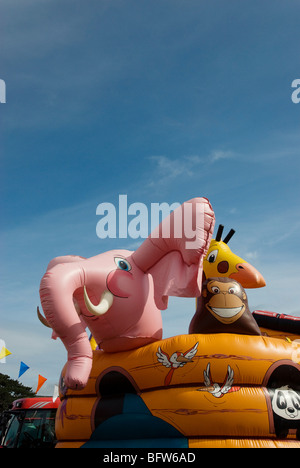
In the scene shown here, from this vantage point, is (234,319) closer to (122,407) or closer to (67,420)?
(122,407)

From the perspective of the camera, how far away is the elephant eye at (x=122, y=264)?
5.52 meters

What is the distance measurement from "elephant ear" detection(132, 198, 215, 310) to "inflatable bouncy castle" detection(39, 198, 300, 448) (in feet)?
0.04

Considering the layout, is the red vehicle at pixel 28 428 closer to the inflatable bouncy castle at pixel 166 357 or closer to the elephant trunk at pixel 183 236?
the inflatable bouncy castle at pixel 166 357

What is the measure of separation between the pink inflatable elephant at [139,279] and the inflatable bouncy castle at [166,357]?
0.01 metres

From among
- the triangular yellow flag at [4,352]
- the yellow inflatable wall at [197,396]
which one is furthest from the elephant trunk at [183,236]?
the triangular yellow flag at [4,352]

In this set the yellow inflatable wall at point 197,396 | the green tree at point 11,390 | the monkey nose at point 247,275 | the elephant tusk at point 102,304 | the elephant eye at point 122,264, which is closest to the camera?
the yellow inflatable wall at point 197,396

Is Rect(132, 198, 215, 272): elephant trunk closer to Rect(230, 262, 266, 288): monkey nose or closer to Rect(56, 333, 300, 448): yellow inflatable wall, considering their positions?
Rect(56, 333, 300, 448): yellow inflatable wall

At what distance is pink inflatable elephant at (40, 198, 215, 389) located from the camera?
5.21 metres

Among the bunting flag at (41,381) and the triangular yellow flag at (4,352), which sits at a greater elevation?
the triangular yellow flag at (4,352)

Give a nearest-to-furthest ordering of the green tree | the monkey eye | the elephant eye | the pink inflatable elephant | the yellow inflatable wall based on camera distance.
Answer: the yellow inflatable wall < the pink inflatable elephant < the elephant eye < the monkey eye < the green tree

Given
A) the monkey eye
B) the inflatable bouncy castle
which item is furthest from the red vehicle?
the monkey eye

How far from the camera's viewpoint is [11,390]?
23.0 metres

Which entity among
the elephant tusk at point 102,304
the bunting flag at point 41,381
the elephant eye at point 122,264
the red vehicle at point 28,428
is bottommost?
the red vehicle at point 28,428

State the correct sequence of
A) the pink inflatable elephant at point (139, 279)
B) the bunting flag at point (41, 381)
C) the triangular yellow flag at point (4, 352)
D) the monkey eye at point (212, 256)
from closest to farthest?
the pink inflatable elephant at point (139, 279), the monkey eye at point (212, 256), the triangular yellow flag at point (4, 352), the bunting flag at point (41, 381)
